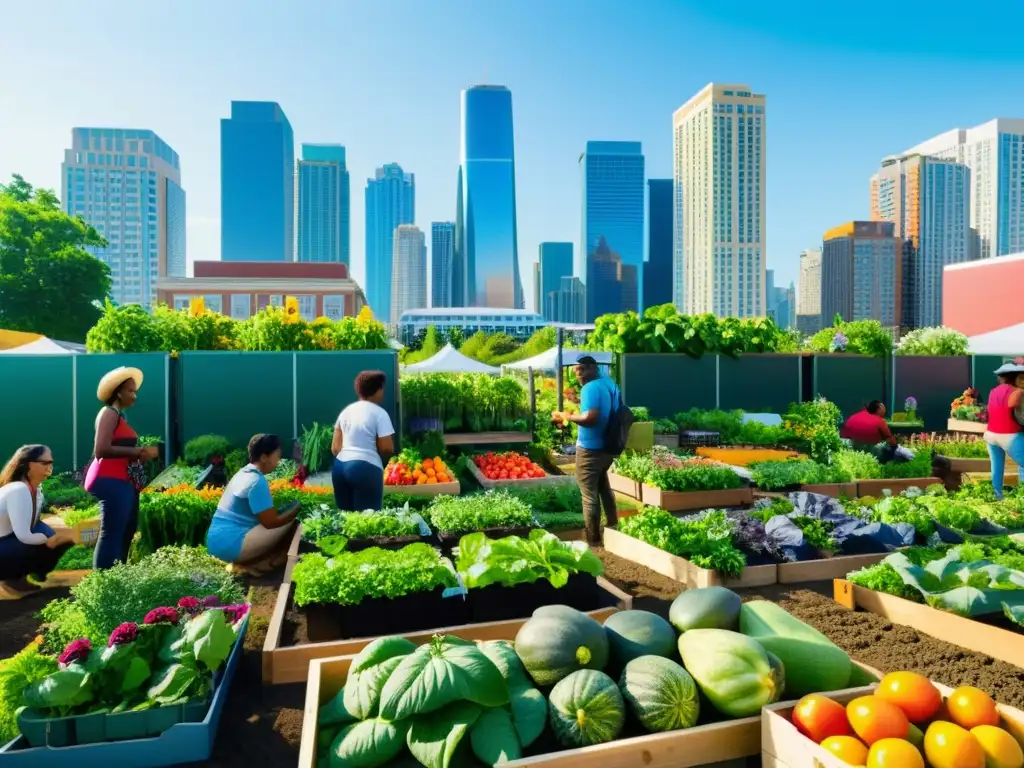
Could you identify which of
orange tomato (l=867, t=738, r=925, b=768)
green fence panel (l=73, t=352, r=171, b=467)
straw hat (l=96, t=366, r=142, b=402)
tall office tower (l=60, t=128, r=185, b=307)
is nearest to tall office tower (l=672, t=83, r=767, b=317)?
tall office tower (l=60, t=128, r=185, b=307)

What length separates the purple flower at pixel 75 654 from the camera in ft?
10.5

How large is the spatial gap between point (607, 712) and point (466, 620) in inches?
72.3

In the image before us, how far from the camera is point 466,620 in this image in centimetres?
444

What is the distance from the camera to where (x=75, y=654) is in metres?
3.21

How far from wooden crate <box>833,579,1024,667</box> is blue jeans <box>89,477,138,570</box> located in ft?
17.3

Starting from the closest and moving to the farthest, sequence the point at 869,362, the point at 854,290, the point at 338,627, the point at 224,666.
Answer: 1. the point at 224,666
2. the point at 338,627
3. the point at 869,362
4. the point at 854,290

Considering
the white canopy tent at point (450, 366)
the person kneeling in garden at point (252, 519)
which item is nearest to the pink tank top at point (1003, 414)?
the person kneeling in garden at point (252, 519)

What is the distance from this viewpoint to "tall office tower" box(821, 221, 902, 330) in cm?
12875

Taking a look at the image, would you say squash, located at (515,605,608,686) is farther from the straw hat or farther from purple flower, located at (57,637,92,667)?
the straw hat

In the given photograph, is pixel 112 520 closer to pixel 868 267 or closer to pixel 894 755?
pixel 894 755

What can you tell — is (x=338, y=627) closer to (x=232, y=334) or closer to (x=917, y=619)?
(x=917, y=619)

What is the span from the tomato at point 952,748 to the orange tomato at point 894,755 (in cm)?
6

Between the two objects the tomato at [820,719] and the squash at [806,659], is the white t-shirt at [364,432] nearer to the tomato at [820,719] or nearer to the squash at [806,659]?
the squash at [806,659]

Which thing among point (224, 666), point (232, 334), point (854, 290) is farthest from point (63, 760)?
point (854, 290)
